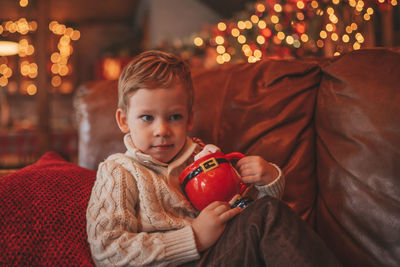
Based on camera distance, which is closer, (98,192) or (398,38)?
(98,192)

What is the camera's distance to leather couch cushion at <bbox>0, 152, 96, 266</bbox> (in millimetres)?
817

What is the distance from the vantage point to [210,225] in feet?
2.86

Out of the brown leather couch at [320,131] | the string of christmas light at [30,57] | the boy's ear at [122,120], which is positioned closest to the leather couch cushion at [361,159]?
the brown leather couch at [320,131]

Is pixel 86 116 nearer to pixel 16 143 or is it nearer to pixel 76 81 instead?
pixel 16 143

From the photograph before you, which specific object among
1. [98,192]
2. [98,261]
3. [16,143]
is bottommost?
[16,143]

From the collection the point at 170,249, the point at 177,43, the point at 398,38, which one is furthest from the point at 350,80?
the point at 177,43

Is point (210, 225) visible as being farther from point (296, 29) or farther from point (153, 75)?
point (296, 29)

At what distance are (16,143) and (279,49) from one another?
11.0 feet

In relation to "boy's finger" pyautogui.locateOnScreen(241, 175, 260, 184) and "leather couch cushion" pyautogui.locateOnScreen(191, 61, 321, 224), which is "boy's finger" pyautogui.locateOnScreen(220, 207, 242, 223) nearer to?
"boy's finger" pyautogui.locateOnScreen(241, 175, 260, 184)

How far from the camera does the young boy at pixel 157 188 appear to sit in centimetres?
85

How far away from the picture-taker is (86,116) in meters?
1.37

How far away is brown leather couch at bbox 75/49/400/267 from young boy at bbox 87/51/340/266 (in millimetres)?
167

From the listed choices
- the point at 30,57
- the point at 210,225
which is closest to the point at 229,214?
the point at 210,225

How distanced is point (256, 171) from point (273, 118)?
0.28 m
